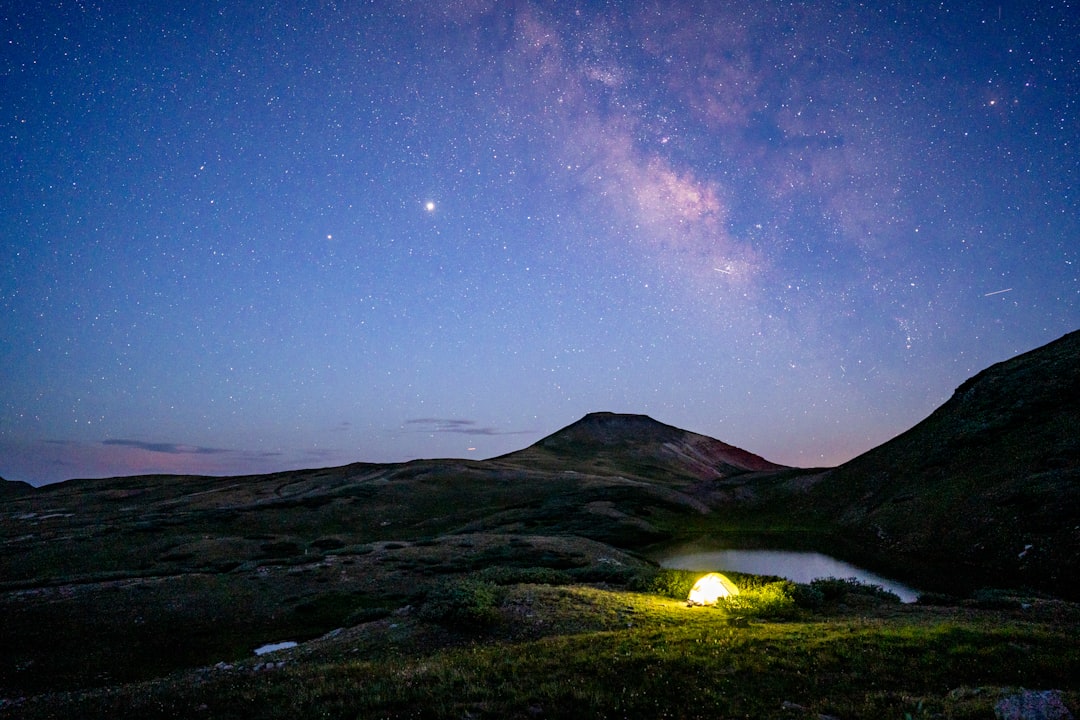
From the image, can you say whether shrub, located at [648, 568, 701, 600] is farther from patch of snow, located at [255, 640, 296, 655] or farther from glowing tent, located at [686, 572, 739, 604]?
patch of snow, located at [255, 640, 296, 655]

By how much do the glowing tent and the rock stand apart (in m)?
16.1

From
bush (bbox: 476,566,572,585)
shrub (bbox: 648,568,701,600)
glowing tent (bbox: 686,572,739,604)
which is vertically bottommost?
bush (bbox: 476,566,572,585)

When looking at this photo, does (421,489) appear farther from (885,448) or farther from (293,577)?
(885,448)

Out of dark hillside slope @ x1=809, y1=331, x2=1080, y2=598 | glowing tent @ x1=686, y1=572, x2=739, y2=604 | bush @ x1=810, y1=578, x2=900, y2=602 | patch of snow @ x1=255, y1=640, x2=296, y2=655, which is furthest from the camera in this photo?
dark hillside slope @ x1=809, y1=331, x2=1080, y2=598

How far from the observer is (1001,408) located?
67.1 meters

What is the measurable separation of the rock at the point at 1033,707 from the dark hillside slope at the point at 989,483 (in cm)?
3155

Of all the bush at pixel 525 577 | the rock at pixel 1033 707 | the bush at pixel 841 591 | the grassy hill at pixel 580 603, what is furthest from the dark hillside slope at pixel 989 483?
the rock at pixel 1033 707

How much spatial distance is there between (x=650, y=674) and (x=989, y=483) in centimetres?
5570

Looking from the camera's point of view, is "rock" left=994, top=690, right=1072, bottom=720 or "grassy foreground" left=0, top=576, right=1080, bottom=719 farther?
"grassy foreground" left=0, top=576, right=1080, bottom=719

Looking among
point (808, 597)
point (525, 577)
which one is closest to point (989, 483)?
point (808, 597)

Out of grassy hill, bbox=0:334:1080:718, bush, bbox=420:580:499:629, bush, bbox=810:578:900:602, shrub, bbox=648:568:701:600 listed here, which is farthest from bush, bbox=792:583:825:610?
bush, bbox=420:580:499:629

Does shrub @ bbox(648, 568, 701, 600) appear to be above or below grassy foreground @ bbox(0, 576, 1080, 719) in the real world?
below

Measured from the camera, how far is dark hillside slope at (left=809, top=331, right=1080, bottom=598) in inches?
1457

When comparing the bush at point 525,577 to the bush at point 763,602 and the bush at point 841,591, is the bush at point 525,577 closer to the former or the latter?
the bush at point 763,602
